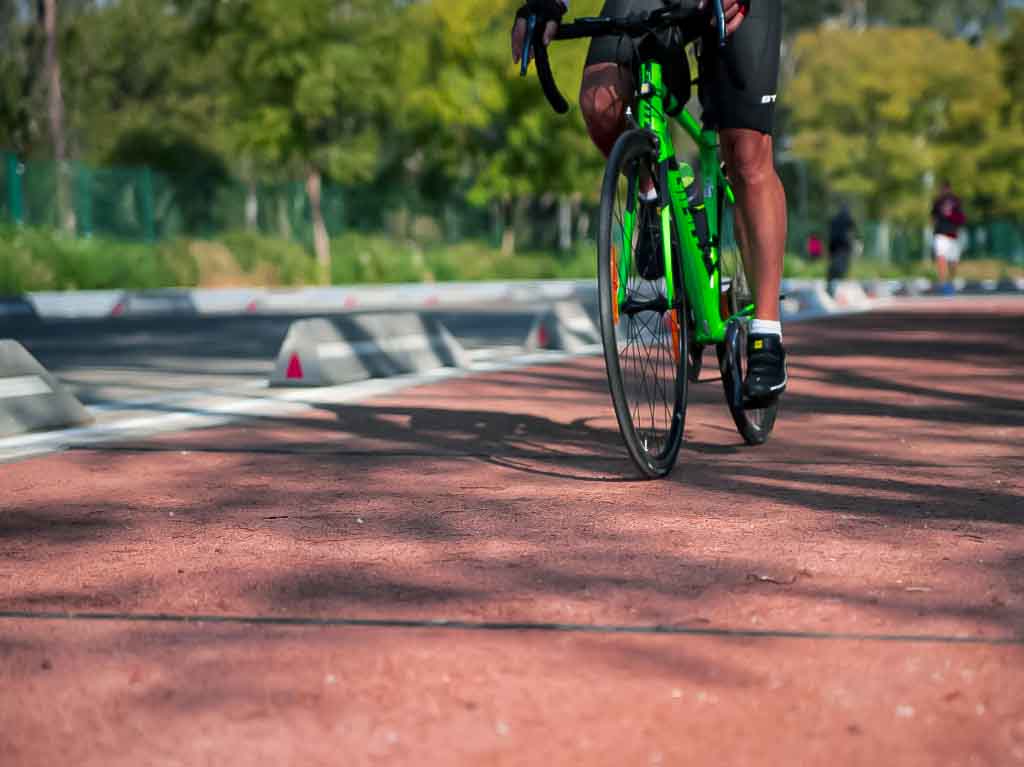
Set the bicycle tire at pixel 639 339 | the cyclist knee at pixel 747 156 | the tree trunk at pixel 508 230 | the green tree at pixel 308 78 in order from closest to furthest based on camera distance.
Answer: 1. the bicycle tire at pixel 639 339
2. the cyclist knee at pixel 747 156
3. the green tree at pixel 308 78
4. the tree trunk at pixel 508 230

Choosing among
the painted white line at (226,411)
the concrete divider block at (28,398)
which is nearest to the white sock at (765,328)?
the painted white line at (226,411)

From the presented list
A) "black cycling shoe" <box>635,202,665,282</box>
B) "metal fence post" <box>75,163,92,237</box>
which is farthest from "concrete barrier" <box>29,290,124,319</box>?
"black cycling shoe" <box>635,202,665,282</box>

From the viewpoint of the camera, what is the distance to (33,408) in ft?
21.0

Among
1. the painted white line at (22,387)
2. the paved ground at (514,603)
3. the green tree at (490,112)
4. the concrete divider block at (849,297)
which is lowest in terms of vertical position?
the concrete divider block at (849,297)

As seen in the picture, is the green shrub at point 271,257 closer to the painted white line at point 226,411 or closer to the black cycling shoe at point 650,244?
the painted white line at point 226,411

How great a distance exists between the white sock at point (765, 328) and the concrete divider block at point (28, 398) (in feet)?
9.54

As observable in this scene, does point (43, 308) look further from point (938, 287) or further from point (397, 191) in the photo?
point (397, 191)

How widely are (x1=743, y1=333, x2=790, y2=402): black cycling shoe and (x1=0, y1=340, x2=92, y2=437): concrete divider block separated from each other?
288 centimetres

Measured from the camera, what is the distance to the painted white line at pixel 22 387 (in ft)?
20.7

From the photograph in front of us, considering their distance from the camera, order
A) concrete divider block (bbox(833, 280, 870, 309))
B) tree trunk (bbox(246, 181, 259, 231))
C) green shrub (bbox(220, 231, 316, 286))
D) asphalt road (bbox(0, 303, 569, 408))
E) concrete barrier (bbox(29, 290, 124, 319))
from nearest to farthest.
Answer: asphalt road (bbox(0, 303, 569, 408))
concrete barrier (bbox(29, 290, 124, 319))
concrete divider block (bbox(833, 280, 870, 309))
green shrub (bbox(220, 231, 316, 286))
tree trunk (bbox(246, 181, 259, 231))

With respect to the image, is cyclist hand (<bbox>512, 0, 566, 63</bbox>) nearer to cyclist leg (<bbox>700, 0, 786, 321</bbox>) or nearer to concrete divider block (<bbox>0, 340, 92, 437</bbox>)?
cyclist leg (<bbox>700, 0, 786, 321</bbox>)

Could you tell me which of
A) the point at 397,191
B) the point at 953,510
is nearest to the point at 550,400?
the point at 953,510

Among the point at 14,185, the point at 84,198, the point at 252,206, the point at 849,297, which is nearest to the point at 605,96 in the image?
the point at 849,297

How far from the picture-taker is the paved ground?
2414mm
